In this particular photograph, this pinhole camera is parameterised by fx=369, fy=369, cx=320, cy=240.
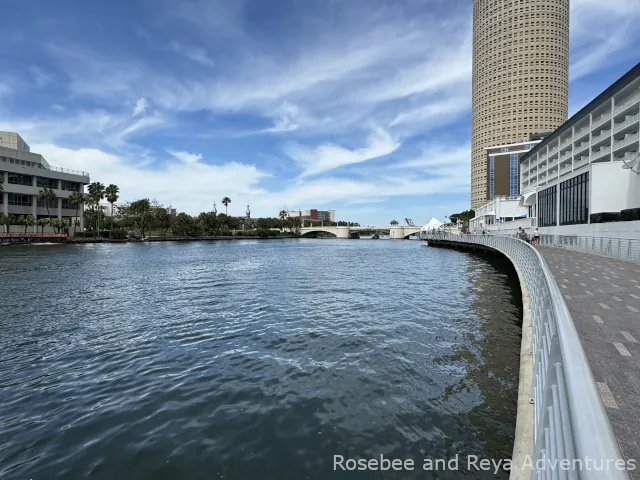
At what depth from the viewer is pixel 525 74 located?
180 metres

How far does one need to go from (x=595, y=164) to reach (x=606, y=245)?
17.1m

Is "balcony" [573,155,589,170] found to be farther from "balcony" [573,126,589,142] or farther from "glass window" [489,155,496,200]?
"glass window" [489,155,496,200]

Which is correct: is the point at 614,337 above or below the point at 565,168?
below

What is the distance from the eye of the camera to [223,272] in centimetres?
3322

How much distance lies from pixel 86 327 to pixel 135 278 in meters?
15.7

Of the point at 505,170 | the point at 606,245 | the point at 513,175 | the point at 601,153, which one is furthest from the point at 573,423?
the point at 513,175

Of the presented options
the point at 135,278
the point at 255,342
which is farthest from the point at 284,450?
the point at 135,278

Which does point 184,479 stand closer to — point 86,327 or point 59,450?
point 59,450

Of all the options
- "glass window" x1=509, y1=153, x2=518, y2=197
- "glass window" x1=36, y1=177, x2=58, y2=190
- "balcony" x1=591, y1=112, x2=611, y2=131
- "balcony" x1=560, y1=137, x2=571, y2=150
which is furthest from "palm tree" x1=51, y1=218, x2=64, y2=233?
"glass window" x1=509, y1=153, x2=518, y2=197

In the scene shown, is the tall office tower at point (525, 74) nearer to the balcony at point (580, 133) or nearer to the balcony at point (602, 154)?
the balcony at point (580, 133)

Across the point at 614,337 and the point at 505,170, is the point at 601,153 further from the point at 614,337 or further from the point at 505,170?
the point at 505,170

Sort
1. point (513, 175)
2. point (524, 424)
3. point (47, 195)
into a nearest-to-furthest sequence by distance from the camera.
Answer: point (524, 424)
point (47, 195)
point (513, 175)

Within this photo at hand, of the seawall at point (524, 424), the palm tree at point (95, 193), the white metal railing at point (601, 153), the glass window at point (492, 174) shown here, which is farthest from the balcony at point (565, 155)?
the palm tree at point (95, 193)

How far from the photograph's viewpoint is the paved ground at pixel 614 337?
447 centimetres
